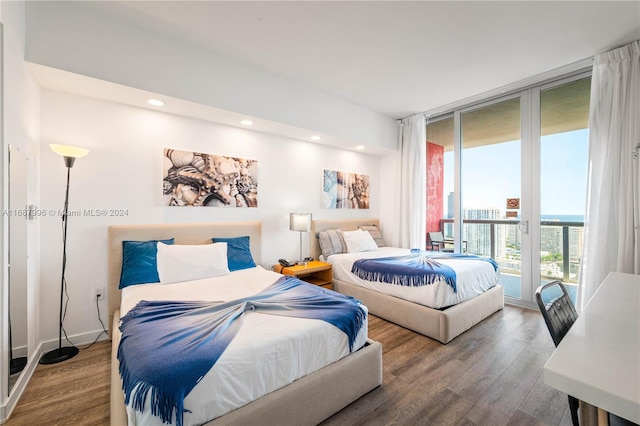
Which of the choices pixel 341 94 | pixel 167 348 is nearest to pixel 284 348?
pixel 167 348

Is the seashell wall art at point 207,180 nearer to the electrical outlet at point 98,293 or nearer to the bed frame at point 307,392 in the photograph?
the bed frame at point 307,392

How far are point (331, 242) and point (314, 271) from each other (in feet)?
2.08

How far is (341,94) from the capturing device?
12.5 feet

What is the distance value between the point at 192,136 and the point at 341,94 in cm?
210

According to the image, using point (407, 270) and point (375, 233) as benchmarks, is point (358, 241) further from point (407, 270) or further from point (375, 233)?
point (407, 270)

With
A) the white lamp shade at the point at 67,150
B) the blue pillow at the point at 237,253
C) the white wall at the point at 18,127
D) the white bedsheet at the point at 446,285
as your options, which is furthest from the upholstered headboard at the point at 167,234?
the white bedsheet at the point at 446,285

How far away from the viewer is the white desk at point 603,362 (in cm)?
63

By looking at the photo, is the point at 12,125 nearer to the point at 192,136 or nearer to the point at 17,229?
the point at 17,229

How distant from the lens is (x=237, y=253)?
3.12 meters

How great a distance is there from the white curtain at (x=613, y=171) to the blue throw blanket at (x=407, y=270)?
0.96 m

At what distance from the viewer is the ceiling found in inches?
85.6

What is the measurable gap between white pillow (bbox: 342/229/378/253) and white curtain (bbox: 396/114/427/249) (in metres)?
0.76

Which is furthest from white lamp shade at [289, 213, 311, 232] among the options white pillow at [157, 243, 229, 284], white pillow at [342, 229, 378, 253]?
white pillow at [157, 243, 229, 284]

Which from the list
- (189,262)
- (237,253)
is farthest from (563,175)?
(189,262)
